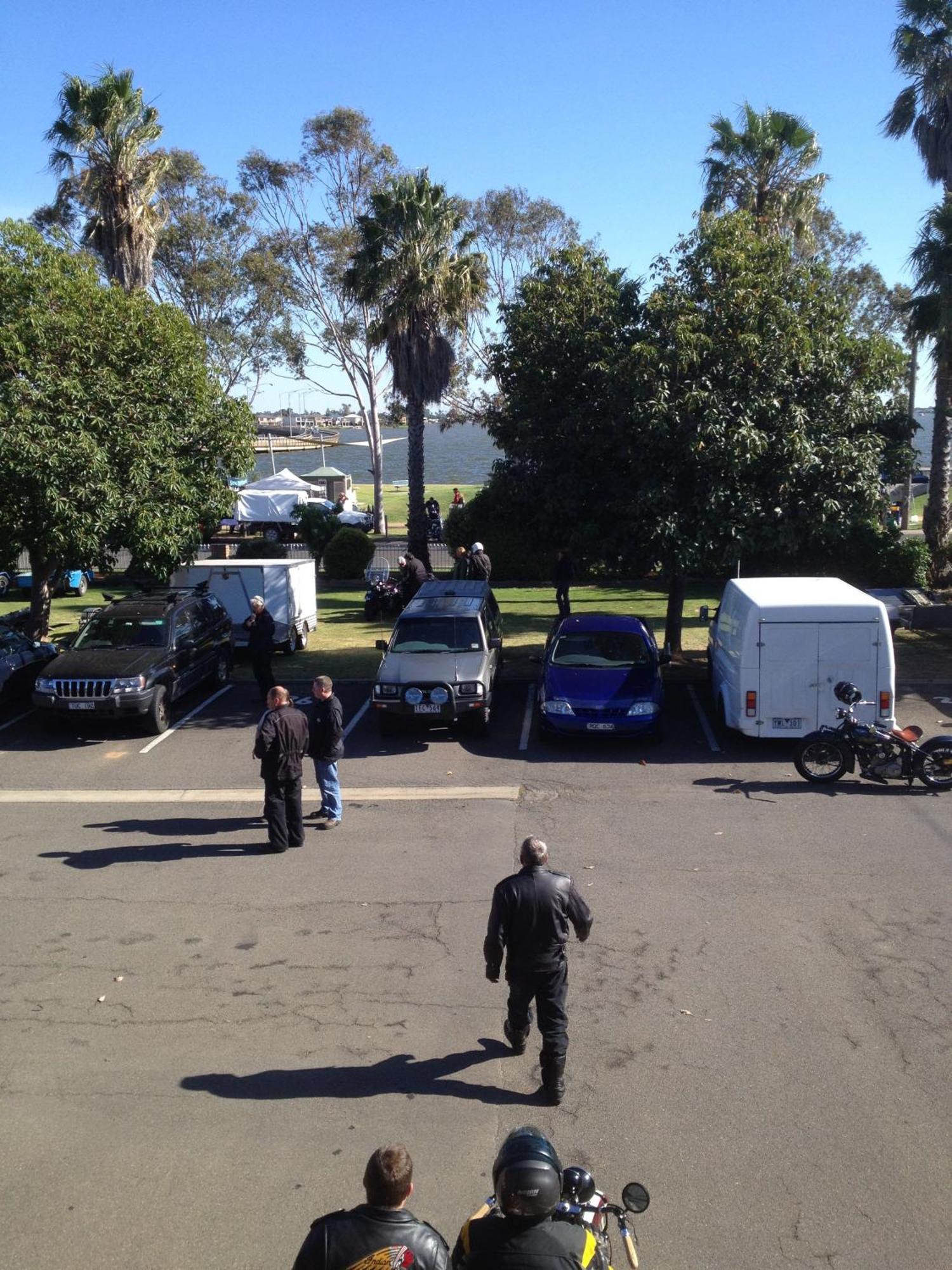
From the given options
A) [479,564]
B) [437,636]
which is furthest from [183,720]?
[479,564]

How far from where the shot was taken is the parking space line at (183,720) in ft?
48.4

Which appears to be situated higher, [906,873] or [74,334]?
[74,334]

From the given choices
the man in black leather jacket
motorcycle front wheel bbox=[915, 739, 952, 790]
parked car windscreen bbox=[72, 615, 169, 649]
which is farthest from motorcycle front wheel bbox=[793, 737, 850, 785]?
the man in black leather jacket

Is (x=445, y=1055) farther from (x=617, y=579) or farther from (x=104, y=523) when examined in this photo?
(x=617, y=579)

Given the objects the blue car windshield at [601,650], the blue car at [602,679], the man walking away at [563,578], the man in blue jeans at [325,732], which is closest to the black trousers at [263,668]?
the blue car at [602,679]

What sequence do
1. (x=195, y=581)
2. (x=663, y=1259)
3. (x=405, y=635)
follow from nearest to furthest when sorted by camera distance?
(x=663, y=1259), (x=405, y=635), (x=195, y=581)

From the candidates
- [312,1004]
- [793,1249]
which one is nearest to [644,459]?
[312,1004]

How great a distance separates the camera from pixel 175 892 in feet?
30.9

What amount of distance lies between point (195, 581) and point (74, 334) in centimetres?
494

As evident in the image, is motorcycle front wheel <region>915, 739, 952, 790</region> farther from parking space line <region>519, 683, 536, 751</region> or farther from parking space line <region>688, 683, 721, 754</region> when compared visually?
parking space line <region>519, 683, 536, 751</region>

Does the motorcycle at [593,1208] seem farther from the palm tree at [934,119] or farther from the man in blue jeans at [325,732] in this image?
the palm tree at [934,119]

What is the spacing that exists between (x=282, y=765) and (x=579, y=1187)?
259 inches

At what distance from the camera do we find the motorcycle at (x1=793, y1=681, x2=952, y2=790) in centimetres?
1198

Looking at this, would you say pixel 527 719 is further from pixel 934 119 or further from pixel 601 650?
pixel 934 119
